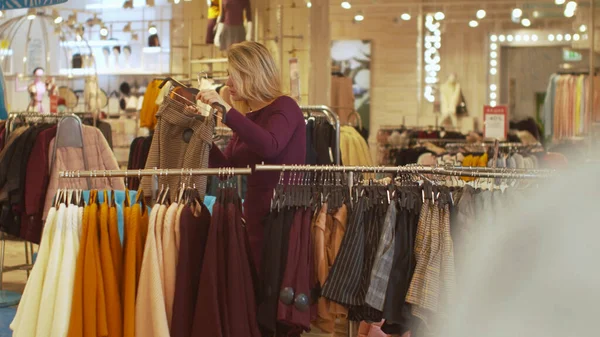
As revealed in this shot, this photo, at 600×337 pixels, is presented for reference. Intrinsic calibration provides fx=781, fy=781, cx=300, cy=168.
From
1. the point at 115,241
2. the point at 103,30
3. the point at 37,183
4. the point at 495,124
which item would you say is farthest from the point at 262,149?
the point at 103,30

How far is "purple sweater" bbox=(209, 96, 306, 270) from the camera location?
9.62 ft

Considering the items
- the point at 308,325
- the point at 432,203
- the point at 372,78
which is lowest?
the point at 308,325

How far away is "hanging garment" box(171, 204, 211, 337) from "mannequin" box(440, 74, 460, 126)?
9056 mm

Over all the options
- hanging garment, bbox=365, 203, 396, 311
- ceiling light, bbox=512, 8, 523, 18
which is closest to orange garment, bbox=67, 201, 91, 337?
hanging garment, bbox=365, 203, 396, 311

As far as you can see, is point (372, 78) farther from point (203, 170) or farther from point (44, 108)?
point (203, 170)

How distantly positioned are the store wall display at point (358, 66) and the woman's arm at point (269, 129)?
7769mm

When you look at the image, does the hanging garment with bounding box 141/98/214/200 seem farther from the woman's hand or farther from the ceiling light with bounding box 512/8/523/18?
the ceiling light with bounding box 512/8/523/18

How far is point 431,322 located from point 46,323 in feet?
→ 4.24

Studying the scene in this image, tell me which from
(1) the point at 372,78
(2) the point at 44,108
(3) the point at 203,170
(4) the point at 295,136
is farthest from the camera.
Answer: (1) the point at 372,78

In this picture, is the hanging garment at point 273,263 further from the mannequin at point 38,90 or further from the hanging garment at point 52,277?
the mannequin at point 38,90

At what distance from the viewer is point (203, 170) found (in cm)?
287

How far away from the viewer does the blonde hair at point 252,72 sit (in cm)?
318

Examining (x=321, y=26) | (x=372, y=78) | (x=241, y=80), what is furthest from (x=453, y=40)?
(x=241, y=80)

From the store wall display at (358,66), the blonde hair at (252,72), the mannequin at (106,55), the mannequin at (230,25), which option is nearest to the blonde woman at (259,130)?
the blonde hair at (252,72)
